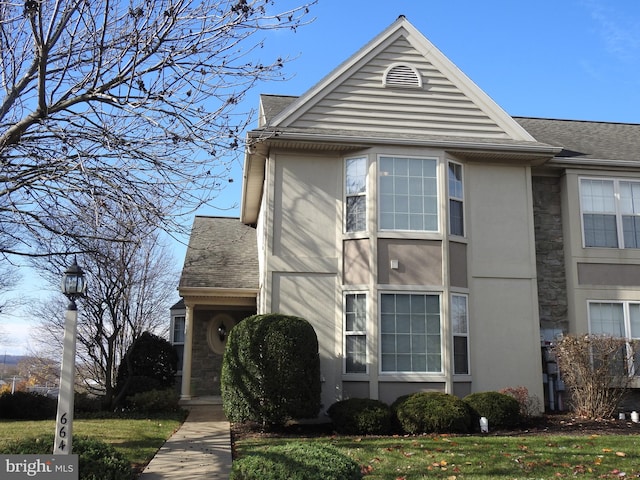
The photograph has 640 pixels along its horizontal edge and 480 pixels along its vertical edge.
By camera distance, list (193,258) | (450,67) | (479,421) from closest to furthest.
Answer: (479,421) < (450,67) < (193,258)

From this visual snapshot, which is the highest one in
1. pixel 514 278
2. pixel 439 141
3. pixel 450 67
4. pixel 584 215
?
pixel 450 67

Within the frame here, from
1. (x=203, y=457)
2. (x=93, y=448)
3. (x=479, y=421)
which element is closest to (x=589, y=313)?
(x=479, y=421)

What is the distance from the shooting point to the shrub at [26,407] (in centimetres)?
1317

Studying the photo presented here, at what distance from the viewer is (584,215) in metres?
14.3

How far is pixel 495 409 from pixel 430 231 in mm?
3806

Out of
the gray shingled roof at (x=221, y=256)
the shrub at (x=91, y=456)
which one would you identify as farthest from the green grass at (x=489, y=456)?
the gray shingled roof at (x=221, y=256)

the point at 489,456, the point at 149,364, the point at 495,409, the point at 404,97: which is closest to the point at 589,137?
the point at 404,97

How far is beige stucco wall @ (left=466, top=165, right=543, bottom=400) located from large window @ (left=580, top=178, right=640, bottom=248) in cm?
162

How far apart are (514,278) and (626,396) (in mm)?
3581

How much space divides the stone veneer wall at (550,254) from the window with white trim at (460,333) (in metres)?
2.13

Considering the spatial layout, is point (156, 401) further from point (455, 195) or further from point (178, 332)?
point (455, 195)

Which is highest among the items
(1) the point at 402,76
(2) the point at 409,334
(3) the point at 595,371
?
(1) the point at 402,76

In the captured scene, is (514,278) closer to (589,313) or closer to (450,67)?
(589,313)

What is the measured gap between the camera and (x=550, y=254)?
14234 mm
